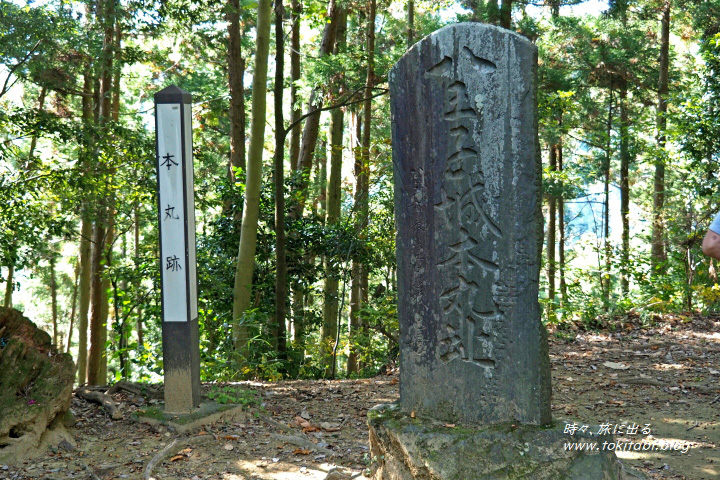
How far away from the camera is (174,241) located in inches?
216

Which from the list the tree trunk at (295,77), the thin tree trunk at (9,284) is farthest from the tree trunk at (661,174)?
the thin tree trunk at (9,284)

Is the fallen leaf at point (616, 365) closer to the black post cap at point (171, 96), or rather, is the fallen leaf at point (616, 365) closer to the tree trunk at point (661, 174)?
the black post cap at point (171, 96)

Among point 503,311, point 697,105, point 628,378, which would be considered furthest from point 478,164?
point 697,105

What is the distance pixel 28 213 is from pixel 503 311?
6441mm

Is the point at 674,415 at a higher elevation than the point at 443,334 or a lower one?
lower

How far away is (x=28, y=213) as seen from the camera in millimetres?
7477

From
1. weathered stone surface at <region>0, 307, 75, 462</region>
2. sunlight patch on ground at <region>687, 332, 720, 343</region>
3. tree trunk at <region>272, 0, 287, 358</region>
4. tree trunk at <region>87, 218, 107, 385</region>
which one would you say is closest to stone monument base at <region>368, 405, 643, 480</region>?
weathered stone surface at <region>0, 307, 75, 462</region>

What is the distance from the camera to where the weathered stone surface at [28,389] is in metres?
4.60

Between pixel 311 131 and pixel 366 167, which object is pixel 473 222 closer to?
pixel 366 167

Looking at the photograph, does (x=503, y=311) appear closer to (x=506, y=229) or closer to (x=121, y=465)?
(x=506, y=229)

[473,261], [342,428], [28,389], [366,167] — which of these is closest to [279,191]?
[366,167]

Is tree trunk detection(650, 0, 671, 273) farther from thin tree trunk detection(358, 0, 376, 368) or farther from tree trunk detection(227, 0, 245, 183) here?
tree trunk detection(227, 0, 245, 183)

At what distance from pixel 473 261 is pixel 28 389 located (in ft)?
12.4

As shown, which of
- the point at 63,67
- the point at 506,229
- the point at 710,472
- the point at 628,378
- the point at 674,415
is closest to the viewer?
the point at 506,229
